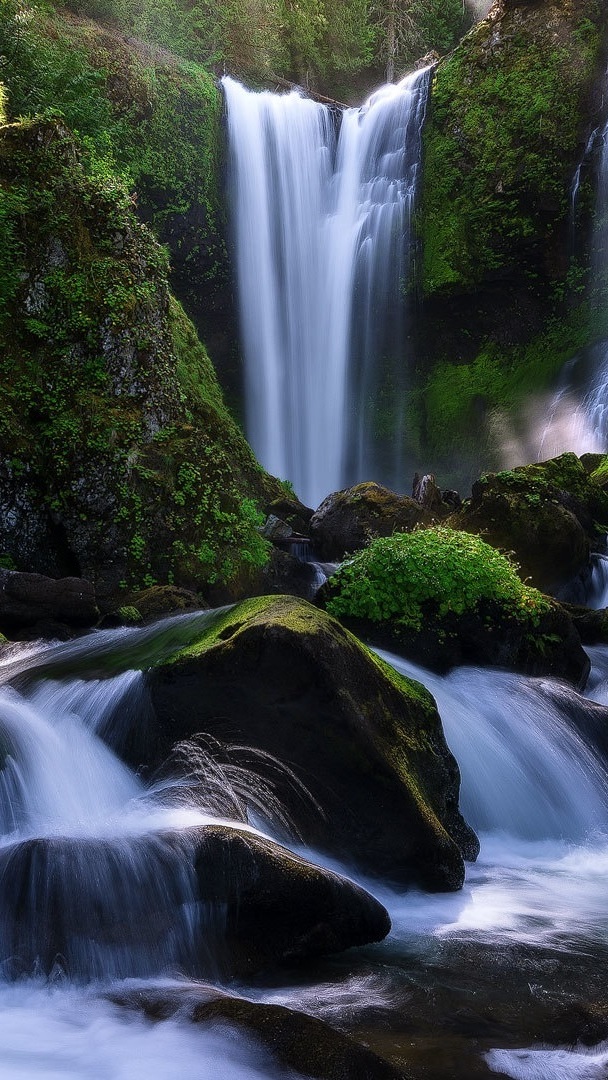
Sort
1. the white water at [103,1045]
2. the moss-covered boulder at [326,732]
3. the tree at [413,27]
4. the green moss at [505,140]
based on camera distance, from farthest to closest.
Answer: the tree at [413,27], the green moss at [505,140], the moss-covered boulder at [326,732], the white water at [103,1045]

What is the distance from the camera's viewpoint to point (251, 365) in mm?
21453

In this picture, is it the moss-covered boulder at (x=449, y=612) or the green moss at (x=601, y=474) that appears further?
the green moss at (x=601, y=474)

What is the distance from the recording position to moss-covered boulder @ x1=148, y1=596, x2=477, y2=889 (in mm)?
4766

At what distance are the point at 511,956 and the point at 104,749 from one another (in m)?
2.67

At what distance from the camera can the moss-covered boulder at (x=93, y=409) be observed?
970 cm

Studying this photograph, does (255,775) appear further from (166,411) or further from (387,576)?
(166,411)

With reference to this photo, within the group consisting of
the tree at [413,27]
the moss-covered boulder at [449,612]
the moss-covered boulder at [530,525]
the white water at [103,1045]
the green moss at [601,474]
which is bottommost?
the white water at [103,1045]

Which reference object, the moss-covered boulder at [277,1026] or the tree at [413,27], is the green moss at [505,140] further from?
the moss-covered boulder at [277,1026]

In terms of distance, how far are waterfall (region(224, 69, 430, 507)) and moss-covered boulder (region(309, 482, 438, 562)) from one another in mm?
7318

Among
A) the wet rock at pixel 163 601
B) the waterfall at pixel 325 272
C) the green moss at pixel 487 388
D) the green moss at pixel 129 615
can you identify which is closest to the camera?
the green moss at pixel 129 615

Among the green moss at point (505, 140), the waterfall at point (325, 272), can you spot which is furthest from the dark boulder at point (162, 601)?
the green moss at point (505, 140)

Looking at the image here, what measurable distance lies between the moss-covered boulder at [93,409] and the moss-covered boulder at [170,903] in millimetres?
5966

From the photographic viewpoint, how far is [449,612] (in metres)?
8.09

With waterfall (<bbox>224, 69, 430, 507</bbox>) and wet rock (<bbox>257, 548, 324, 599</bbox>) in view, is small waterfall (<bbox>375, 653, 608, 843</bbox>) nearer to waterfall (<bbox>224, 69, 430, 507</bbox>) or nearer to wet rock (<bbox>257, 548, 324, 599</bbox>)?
wet rock (<bbox>257, 548, 324, 599</bbox>)
